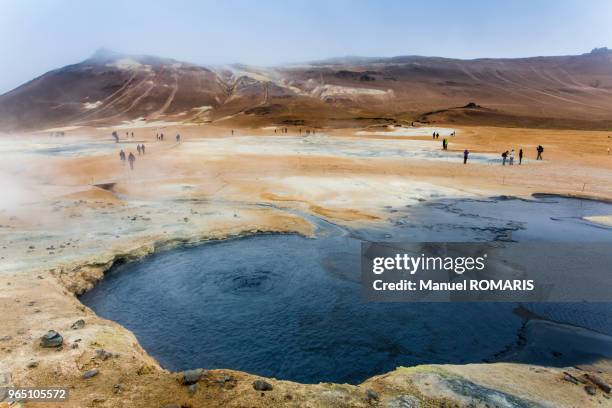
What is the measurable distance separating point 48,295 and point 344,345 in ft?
25.3

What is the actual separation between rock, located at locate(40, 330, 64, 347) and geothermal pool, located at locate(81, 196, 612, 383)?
6.80ft

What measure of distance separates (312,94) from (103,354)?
3856 inches

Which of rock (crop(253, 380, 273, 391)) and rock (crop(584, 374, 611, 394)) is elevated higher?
rock (crop(253, 380, 273, 391))

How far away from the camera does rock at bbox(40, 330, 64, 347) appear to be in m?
8.70

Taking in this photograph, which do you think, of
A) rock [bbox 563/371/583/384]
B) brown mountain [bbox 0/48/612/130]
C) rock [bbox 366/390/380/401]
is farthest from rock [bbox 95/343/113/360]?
brown mountain [bbox 0/48/612/130]

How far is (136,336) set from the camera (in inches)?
426

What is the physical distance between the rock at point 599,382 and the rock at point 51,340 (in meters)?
10.3

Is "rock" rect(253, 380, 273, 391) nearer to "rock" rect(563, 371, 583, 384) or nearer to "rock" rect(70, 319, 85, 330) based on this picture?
"rock" rect(70, 319, 85, 330)

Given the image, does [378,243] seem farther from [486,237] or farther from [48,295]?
[48,295]

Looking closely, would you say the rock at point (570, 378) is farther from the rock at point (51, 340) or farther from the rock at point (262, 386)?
the rock at point (51, 340)

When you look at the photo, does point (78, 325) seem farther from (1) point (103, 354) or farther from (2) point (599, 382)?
(2) point (599, 382)

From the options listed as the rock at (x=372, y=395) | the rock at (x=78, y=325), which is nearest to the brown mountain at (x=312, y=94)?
the rock at (x=78, y=325)

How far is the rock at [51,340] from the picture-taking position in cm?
870

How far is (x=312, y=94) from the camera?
335 feet
